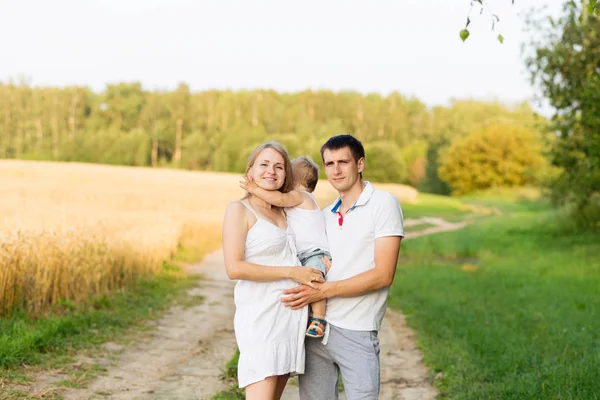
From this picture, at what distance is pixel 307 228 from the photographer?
13.9 ft

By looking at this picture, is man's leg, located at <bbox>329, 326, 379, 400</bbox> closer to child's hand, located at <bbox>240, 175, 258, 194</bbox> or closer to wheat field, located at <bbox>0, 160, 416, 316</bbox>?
child's hand, located at <bbox>240, 175, 258, 194</bbox>

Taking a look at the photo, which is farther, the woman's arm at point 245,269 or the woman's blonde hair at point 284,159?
the woman's blonde hair at point 284,159

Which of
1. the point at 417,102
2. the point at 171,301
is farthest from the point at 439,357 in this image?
the point at 417,102

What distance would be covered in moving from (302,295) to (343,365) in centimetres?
49

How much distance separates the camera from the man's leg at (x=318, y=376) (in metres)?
4.16

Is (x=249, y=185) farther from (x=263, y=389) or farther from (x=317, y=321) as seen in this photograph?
(x=263, y=389)

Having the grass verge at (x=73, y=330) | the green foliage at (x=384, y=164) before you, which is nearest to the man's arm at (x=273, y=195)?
the grass verge at (x=73, y=330)

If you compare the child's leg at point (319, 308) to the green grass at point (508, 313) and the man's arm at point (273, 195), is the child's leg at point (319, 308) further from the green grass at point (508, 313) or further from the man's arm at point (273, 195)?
the green grass at point (508, 313)

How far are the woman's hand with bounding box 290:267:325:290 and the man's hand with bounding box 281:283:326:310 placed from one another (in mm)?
26

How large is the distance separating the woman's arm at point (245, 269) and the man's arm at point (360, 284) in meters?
0.06

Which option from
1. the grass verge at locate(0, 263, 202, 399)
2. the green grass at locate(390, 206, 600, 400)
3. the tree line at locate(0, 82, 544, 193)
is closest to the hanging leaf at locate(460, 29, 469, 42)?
the green grass at locate(390, 206, 600, 400)

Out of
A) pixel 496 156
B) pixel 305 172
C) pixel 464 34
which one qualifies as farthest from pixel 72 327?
pixel 496 156

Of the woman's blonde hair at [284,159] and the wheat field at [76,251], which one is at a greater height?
the woman's blonde hair at [284,159]

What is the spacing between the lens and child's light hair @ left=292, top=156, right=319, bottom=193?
4.78 metres
